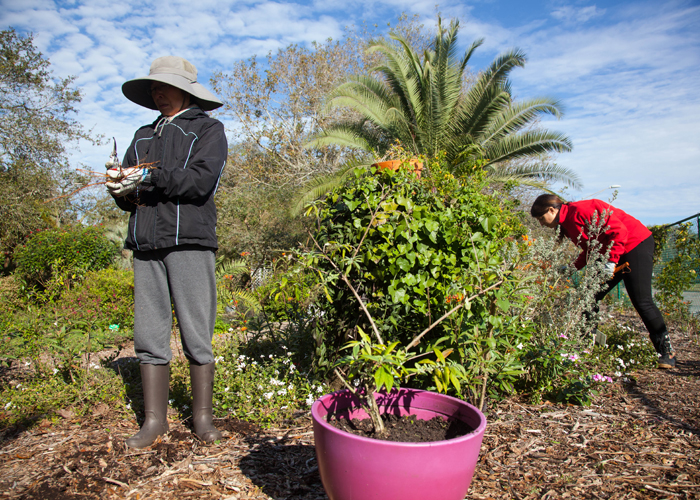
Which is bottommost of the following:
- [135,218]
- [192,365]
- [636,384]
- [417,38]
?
[636,384]

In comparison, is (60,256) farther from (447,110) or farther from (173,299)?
(447,110)

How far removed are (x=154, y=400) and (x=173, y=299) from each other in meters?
0.52

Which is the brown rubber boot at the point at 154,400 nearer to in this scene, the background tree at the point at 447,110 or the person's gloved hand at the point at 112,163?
the person's gloved hand at the point at 112,163

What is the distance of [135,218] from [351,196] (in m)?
1.12

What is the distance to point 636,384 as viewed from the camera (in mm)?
3068

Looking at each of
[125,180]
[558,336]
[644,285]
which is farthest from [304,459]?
[644,285]

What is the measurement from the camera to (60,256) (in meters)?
7.25

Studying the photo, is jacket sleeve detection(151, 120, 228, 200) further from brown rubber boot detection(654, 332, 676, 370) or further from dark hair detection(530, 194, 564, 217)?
brown rubber boot detection(654, 332, 676, 370)

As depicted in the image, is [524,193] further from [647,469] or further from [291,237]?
[647,469]

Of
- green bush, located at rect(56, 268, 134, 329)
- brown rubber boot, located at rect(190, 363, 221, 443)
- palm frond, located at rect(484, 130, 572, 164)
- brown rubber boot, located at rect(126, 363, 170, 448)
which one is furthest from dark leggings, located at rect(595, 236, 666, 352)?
palm frond, located at rect(484, 130, 572, 164)

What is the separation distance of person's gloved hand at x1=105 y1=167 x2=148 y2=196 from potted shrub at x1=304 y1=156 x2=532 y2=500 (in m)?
0.84

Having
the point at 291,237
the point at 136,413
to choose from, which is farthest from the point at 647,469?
the point at 291,237

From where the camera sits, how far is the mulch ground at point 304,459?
1.72 metres

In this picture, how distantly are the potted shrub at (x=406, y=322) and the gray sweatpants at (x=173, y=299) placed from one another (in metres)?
0.63
